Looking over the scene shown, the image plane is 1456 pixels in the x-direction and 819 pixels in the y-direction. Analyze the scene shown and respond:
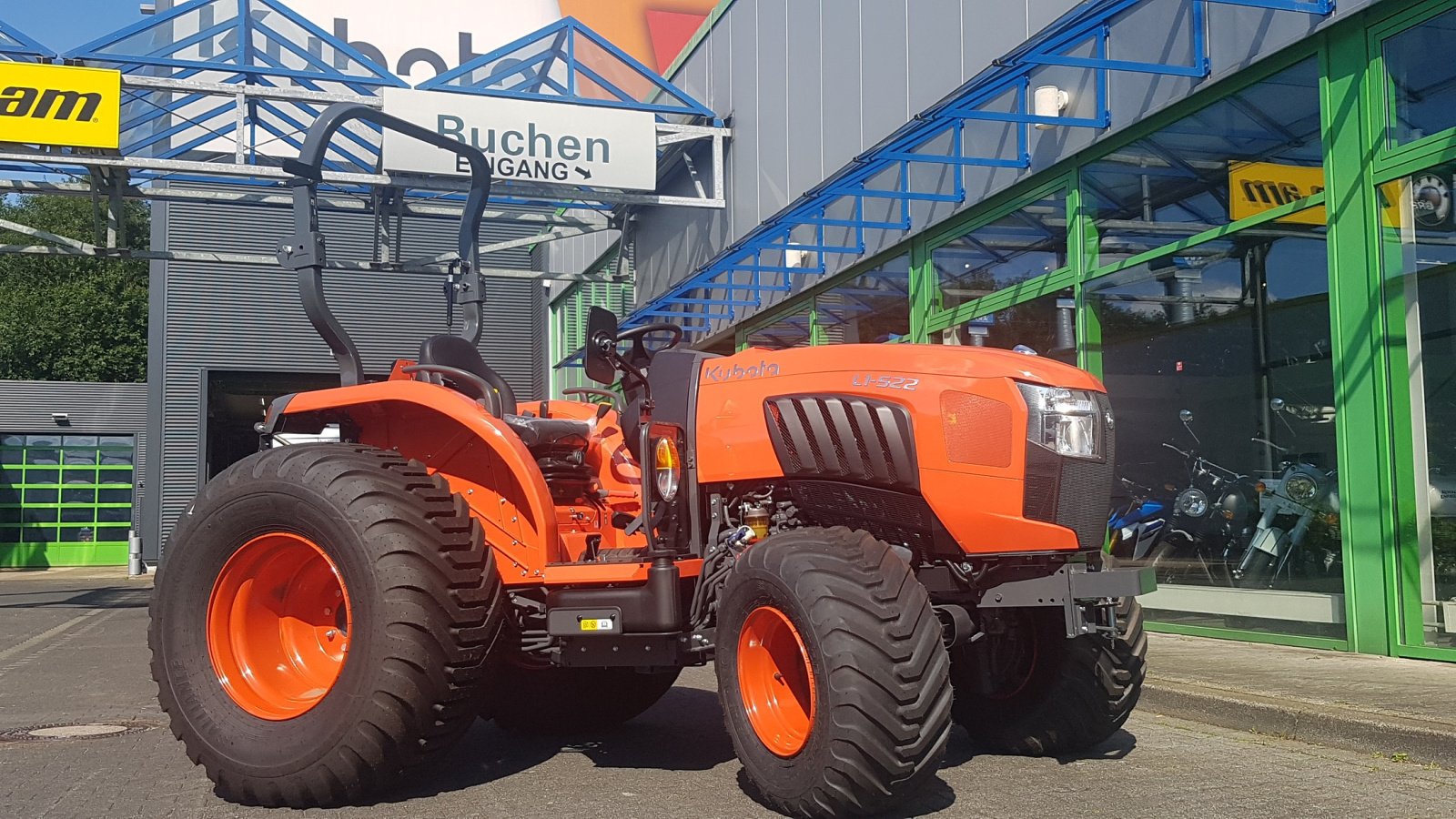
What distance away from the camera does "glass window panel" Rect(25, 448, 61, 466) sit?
103ft

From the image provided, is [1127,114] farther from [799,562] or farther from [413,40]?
[413,40]

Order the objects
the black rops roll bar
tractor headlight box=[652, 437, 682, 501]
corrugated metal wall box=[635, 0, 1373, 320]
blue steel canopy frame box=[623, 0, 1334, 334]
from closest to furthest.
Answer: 1. tractor headlight box=[652, 437, 682, 501]
2. the black rops roll bar
3. blue steel canopy frame box=[623, 0, 1334, 334]
4. corrugated metal wall box=[635, 0, 1373, 320]

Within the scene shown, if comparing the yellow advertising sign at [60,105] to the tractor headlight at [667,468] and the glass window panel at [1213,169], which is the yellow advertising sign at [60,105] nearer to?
the glass window panel at [1213,169]

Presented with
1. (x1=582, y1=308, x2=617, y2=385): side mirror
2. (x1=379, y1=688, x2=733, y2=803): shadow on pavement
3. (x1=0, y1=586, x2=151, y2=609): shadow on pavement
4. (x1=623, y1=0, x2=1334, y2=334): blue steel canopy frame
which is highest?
(x1=623, y1=0, x2=1334, y2=334): blue steel canopy frame

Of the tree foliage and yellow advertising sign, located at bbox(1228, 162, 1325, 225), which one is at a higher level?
the tree foliage

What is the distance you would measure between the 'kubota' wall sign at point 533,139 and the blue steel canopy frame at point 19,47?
3.84m

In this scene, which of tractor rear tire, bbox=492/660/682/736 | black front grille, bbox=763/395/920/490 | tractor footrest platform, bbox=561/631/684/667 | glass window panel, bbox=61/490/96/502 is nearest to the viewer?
black front grille, bbox=763/395/920/490

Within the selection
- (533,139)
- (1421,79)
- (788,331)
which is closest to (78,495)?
(533,139)

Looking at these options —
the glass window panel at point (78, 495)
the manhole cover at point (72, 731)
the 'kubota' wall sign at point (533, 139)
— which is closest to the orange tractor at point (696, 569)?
the manhole cover at point (72, 731)

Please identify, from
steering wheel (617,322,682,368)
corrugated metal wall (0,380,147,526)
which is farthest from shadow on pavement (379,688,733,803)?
corrugated metal wall (0,380,147,526)

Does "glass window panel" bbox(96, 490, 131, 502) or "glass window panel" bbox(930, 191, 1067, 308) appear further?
"glass window panel" bbox(96, 490, 131, 502)

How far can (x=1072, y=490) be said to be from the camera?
14.7 feet

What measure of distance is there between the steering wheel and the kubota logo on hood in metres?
0.35

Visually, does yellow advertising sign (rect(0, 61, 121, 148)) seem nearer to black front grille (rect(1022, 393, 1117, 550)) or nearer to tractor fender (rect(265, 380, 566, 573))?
tractor fender (rect(265, 380, 566, 573))
